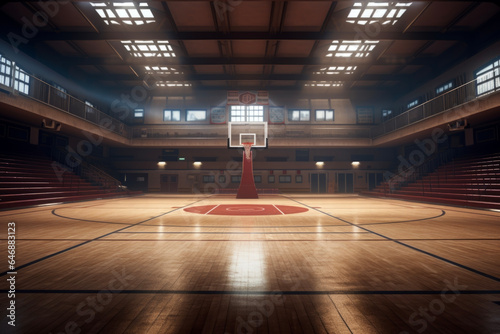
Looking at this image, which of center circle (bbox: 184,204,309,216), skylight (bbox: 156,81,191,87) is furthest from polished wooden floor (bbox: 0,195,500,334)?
skylight (bbox: 156,81,191,87)

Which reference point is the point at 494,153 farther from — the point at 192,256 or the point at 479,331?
the point at 192,256

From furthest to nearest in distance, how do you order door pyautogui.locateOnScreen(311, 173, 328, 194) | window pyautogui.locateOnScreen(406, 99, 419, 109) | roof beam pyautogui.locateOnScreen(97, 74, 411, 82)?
1. door pyautogui.locateOnScreen(311, 173, 328, 194)
2. window pyautogui.locateOnScreen(406, 99, 419, 109)
3. roof beam pyautogui.locateOnScreen(97, 74, 411, 82)

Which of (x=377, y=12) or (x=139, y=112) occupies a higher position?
(x=377, y=12)

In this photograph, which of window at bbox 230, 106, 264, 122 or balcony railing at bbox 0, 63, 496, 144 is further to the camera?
window at bbox 230, 106, 264, 122

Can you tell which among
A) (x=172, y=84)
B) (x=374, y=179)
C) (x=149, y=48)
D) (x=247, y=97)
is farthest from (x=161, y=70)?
(x=374, y=179)

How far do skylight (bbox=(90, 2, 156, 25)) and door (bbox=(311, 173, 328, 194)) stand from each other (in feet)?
56.4

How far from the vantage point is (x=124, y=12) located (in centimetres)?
1194

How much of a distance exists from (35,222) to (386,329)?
26.1ft

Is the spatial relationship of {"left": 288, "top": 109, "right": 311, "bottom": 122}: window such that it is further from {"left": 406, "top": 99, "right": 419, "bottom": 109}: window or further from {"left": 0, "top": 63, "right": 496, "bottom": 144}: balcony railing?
{"left": 406, "top": 99, "right": 419, "bottom": 109}: window

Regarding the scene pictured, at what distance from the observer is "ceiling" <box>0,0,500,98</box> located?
37.8 feet

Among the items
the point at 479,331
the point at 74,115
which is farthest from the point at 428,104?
the point at 74,115

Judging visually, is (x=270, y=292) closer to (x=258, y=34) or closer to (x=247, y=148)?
(x=258, y=34)

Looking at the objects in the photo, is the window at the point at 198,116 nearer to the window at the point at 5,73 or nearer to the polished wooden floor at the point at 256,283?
the window at the point at 5,73

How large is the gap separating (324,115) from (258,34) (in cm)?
1201
